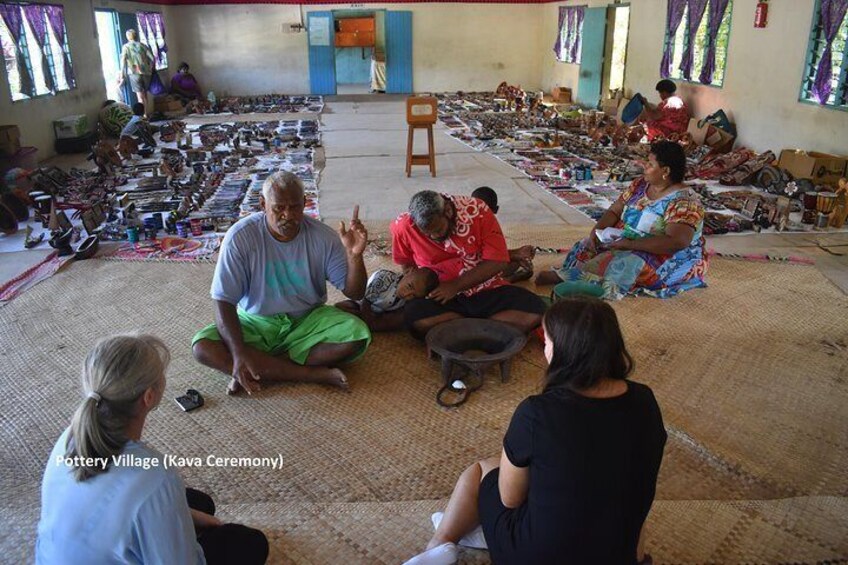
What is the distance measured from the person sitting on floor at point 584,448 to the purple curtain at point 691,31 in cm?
1004

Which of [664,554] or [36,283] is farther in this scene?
[36,283]

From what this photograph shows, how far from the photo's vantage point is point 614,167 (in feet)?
27.3

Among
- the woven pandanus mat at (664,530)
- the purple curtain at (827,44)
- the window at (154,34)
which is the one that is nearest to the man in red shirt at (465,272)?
the woven pandanus mat at (664,530)

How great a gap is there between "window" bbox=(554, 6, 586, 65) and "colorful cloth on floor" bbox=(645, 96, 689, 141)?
4.87 metres

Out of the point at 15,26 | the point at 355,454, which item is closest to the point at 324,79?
the point at 15,26

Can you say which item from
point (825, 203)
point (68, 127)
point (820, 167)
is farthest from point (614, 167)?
point (68, 127)

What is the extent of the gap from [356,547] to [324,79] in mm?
16788

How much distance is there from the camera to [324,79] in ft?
57.7

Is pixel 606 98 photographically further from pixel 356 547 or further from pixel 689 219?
pixel 356 547

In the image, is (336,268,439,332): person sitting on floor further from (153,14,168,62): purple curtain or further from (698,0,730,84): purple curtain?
(153,14,168,62): purple curtain

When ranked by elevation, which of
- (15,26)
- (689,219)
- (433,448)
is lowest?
(433,448)

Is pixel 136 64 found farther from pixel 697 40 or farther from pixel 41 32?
pixel 697 40

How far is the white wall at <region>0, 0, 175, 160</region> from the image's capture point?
8.93 m

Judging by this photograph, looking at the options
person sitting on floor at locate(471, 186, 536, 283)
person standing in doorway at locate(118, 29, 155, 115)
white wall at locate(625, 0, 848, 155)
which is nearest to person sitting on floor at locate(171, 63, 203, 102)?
person standing in doorway at locate(118, 29, 155, 115)
